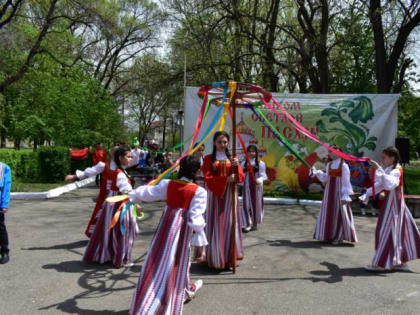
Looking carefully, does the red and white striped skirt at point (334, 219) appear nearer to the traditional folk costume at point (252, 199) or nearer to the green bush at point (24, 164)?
the traditional folk costume at point (252, 199)

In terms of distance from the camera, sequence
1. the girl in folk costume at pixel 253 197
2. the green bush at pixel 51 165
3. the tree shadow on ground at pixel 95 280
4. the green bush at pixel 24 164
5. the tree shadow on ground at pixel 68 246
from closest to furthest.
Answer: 1. the tree shadow on ground at pixel 95 280
2. the tree shadow on ground at pixel 68 246
3. the girl in folk costume at pixel 253 197
4. the green bush at pixel 24 164
5. the green bush at pixel 51 165

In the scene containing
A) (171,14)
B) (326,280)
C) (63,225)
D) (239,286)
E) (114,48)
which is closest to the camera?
(239,286)

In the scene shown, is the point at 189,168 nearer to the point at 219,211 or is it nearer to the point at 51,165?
the point at 219,211

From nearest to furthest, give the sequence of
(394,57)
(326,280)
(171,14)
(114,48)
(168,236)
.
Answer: (168,236) < (326,280) < (394,57) < (171,14) < (114,48)

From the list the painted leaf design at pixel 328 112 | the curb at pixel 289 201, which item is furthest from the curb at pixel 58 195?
the painted leaf design at pixel 328 112

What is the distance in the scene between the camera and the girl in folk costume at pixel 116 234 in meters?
5.16

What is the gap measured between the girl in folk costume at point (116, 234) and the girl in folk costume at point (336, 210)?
3.38 meters

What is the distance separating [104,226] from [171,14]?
1624 centimetres

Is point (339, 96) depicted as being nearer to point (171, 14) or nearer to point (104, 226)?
point (104, 226)

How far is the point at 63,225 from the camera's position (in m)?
7.78

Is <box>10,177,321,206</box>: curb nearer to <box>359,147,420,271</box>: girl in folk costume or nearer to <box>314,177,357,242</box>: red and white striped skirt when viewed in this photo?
<box>314,177,357,242</box>: red and white striped skirt

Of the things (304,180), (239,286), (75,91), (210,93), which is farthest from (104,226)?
(75,91)

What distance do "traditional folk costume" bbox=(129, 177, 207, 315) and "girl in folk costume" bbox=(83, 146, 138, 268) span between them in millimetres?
1450

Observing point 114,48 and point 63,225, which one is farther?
point 114,48
